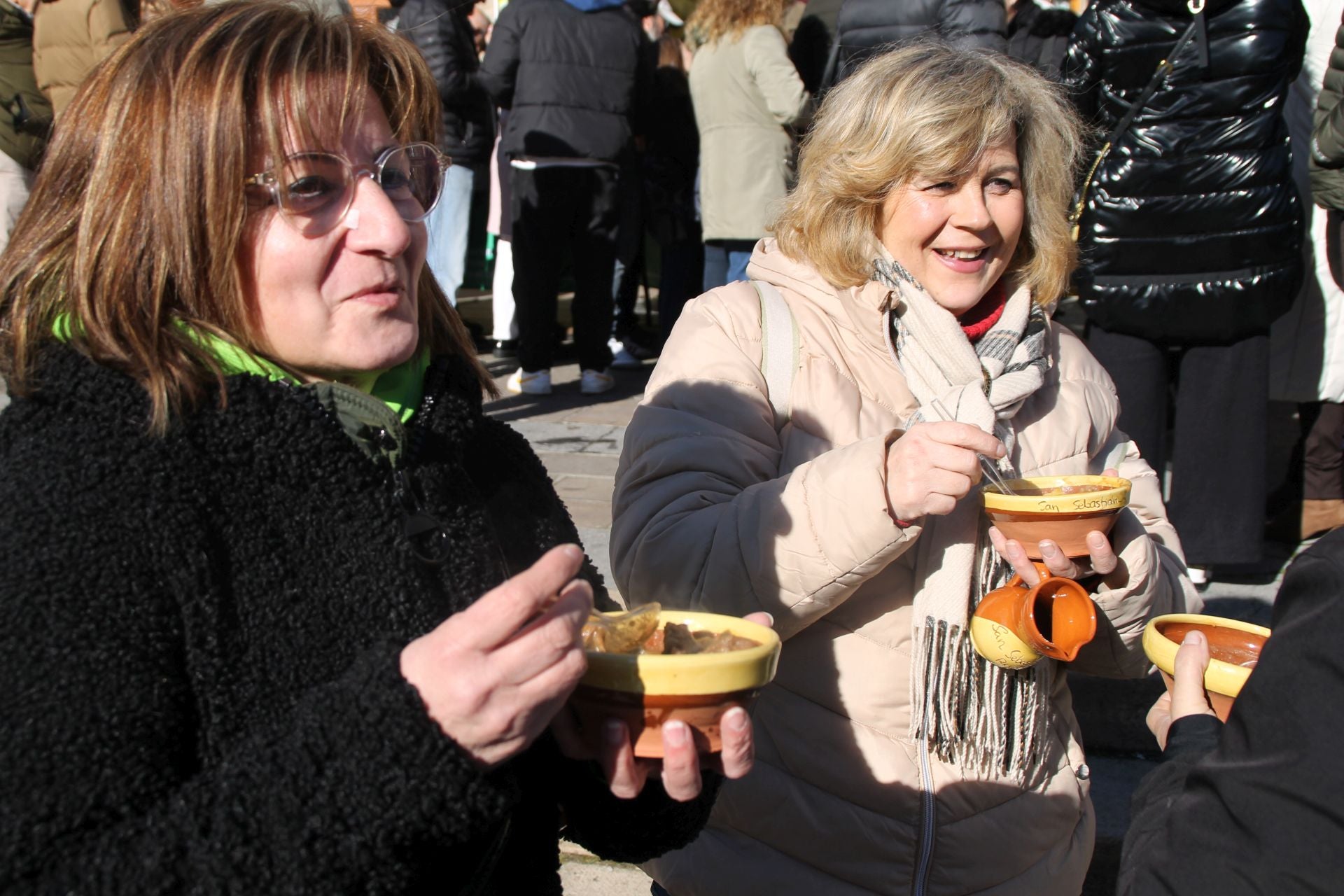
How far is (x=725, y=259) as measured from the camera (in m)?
7.19

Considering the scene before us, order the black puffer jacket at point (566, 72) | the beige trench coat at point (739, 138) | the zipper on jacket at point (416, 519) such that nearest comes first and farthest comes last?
the zipper on jacket at point (416, 519)
the beige trench coat at point (739, 138)
the black puffer jacket at point (566, 72)

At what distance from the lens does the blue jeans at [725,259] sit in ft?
23.0

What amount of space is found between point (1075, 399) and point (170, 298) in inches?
71.6

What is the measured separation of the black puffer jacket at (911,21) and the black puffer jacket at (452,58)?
254 centimetres

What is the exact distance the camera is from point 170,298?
4.67ft

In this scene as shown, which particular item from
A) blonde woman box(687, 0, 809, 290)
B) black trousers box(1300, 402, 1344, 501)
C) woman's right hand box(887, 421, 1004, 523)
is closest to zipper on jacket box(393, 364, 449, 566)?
woman's right hand box(887, 421, 1004, 523)

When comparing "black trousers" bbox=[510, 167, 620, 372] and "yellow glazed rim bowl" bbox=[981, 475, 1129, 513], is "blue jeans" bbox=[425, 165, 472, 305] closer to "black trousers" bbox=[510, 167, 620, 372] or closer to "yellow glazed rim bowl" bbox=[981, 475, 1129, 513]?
"black trousers" bbox=[510, 167, 620, 372]

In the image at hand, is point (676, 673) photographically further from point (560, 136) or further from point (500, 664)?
point (560, 136)

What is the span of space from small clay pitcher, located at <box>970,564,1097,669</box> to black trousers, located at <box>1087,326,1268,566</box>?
2321 mm

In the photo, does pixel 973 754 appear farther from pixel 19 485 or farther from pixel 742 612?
pixel 19 485

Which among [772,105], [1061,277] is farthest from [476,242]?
[1061,277]

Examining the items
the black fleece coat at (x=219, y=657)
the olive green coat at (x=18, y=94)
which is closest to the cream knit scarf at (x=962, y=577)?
the black fleece coat at (x=219, y=657)

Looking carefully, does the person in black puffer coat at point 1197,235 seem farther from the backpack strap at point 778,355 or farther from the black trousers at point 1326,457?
the backpack strap at point 778,355

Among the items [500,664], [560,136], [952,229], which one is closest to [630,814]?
[500,664]
